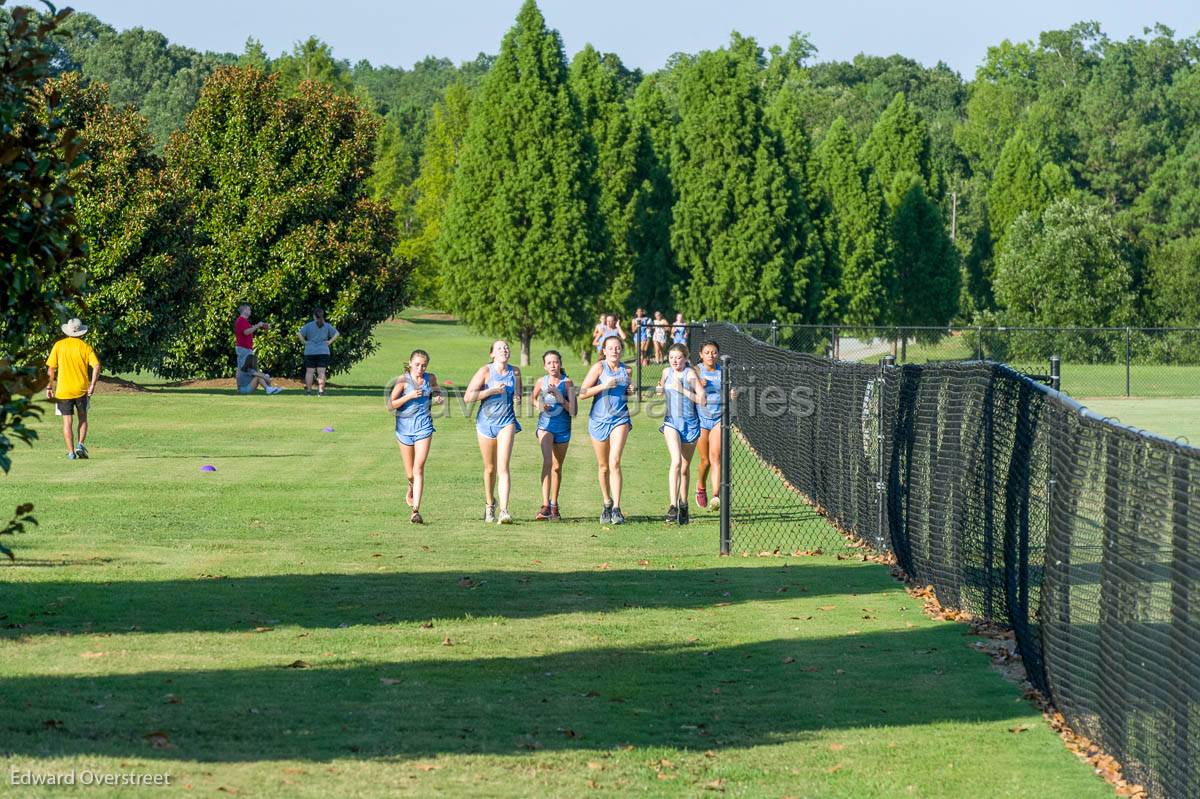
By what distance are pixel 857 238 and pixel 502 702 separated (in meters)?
54.3

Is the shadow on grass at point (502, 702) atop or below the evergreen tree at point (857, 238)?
below

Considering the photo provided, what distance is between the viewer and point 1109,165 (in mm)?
92062

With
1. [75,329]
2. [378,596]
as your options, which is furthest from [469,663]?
[75,329]

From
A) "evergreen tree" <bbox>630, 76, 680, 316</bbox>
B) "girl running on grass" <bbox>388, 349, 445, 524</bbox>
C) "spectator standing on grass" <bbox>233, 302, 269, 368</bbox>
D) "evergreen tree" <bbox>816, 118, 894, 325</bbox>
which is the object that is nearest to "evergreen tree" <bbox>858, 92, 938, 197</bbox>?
"evergreen tree" <bbox>816, 118, 894, 325</bbox>

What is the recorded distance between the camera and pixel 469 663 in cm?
960

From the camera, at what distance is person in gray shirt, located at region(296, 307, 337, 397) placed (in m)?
35.3

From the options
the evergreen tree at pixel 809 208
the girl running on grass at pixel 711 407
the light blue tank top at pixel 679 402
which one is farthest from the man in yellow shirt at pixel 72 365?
the evergreen tree at pixel 809 208

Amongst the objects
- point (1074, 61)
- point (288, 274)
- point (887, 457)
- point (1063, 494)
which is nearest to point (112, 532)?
point (887, 457)

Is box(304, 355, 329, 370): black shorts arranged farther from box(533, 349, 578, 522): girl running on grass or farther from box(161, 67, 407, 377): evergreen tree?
box(533, 349, 578, 522): girl running on grass

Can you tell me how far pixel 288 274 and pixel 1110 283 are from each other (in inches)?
1337

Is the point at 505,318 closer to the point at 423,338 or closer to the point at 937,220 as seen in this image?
the point at 937,220

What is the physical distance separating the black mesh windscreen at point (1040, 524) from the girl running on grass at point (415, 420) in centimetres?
320

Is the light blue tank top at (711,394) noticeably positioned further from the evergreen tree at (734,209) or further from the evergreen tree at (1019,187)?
the evergreen tree at (1019,187)

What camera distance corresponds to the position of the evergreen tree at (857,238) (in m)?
60.6
